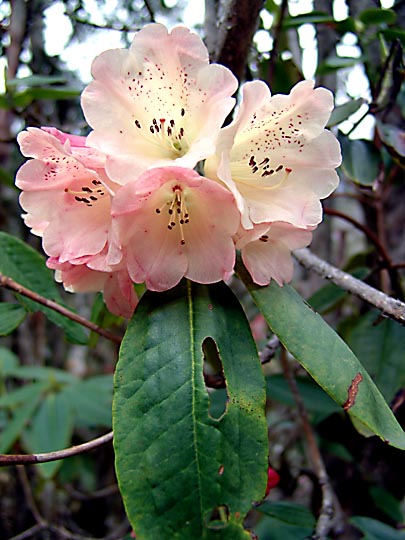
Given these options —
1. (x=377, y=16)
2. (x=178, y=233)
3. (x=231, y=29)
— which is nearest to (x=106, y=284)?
(x=178, y=233)

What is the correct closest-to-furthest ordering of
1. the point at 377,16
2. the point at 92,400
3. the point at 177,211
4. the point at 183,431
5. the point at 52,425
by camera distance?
1. the point at 183,431
2. the point at 177,211
3. the point at 377,16
4. the point at 52,425
5. the point at 92,400

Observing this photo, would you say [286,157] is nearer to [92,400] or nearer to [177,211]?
[177,211]

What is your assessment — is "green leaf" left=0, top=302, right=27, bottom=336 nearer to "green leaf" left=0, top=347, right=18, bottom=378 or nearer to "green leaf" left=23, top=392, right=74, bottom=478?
"green leaf" left=23, top=392, right=74, bottom=478

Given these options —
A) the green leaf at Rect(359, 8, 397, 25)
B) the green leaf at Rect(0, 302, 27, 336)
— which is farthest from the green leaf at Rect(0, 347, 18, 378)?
the green leaf at Rect(359, 8, 397, 25)

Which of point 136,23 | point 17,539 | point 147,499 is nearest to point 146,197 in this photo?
point 147,499

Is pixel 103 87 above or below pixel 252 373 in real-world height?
above

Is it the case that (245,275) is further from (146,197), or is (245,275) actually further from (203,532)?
(203,532)
